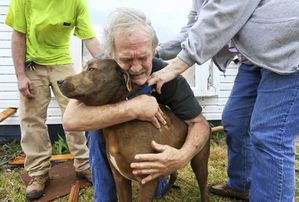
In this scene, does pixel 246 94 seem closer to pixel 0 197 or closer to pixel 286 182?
pixel 286 182

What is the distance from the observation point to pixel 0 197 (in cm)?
356

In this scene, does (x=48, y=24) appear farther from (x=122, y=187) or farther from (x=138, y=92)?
(x=122, y=187)

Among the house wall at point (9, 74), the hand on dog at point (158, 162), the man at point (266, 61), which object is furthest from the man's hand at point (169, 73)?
the house wall at point (9, 74)

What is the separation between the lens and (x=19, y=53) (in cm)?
361

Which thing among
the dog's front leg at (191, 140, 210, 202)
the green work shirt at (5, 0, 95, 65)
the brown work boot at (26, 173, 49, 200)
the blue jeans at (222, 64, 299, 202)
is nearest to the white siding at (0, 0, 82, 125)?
the green work shirt at (5, 0, 95, 65)

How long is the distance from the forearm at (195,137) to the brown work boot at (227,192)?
958 millimetres

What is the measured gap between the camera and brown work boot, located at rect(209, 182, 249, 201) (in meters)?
3.40

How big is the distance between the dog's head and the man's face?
7 centimetres

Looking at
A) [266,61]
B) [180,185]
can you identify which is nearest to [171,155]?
[266,61]

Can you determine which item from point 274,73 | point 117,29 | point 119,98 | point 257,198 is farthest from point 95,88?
point 257,198

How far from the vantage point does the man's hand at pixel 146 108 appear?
7.59ft

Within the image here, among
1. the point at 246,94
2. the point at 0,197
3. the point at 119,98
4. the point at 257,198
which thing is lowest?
the point at 0,197

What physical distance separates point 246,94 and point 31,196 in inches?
84.2

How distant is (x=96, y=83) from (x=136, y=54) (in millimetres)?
290
